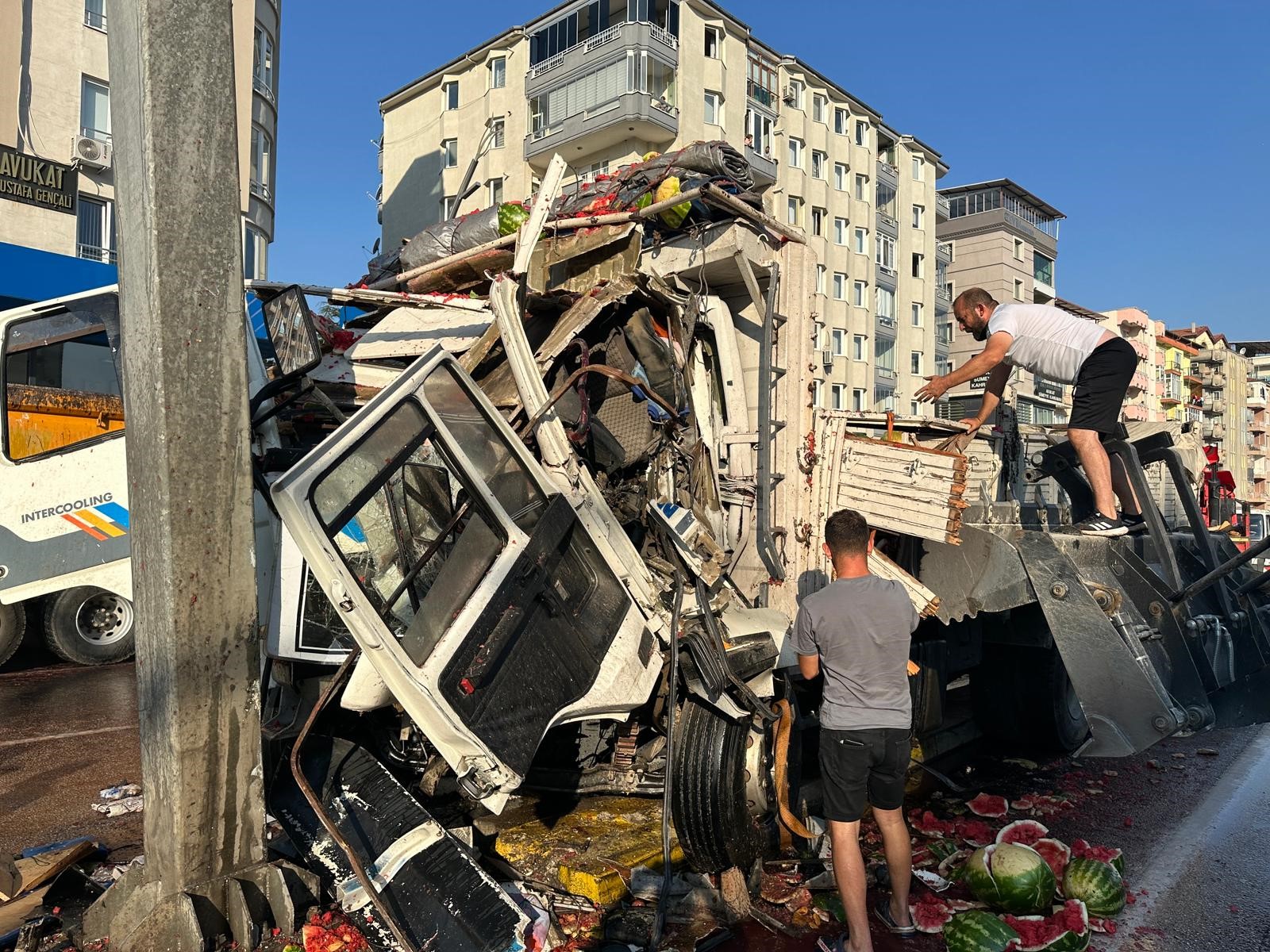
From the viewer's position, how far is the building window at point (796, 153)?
34969 mm

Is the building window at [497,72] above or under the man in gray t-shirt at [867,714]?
above

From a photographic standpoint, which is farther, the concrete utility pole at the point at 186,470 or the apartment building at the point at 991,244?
the apartment building at the point at 991,244

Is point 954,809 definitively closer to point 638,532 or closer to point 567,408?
point 638,532

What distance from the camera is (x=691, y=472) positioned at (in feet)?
14.8

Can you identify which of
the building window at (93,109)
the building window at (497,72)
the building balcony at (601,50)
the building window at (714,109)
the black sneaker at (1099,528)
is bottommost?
the black sneaker at (1099,528)

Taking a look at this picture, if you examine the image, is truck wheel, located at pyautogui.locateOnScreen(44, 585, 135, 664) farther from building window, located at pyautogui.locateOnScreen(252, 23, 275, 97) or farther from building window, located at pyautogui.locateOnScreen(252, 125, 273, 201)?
building window, located at pyautogui.locateOnScreen(252, 23, 275, 97)

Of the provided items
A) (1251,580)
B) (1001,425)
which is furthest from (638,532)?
(1251,580)

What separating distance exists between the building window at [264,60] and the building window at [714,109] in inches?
579

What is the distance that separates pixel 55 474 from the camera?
5.57m

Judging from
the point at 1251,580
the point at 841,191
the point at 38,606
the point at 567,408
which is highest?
the point at 841,191

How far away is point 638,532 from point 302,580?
59.0 inches

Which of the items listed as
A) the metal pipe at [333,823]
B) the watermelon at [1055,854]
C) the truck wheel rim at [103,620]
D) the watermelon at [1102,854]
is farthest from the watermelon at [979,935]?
the truck wheel rim at [103,620]

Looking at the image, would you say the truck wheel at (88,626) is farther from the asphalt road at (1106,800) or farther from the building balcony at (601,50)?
the building balcony at (601,50)

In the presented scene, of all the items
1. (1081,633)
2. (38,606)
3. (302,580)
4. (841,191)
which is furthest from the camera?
(841,191)
